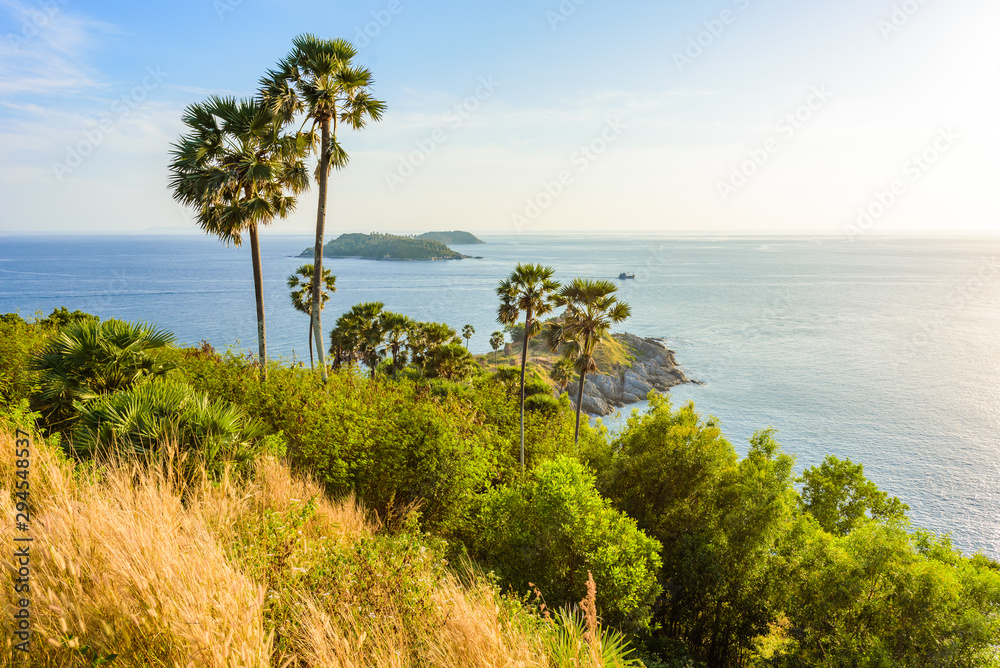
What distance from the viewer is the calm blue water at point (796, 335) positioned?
48.6m

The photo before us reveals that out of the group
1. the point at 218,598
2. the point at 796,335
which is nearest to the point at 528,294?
the point at 218,598

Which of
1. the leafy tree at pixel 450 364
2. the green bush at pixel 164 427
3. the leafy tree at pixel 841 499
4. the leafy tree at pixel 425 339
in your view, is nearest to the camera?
the green bush at pixel 164 427

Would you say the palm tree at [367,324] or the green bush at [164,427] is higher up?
the green bush at [164,427]

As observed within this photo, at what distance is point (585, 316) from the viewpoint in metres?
24.2

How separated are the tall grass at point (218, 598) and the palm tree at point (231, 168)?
11.7 metres

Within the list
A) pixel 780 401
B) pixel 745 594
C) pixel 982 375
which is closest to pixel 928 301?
pixel 982 375

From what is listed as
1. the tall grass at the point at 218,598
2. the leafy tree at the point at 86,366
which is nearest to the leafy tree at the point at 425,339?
the leafy tree at the point at 86,366

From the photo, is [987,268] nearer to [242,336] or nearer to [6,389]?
[242,336]

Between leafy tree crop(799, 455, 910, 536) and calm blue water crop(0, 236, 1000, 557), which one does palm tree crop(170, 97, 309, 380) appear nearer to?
calm blue water crop(0, 236, 1000, 557)

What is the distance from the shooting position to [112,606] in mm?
2965

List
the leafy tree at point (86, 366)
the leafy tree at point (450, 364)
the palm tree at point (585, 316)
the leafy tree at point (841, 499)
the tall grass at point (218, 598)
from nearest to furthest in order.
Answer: the tall grass at point (218, 598) < the leafy tree at point (86, 366) < the leafy tree at point (841, 499) < the palm tree at point (585, 316) < the leafy tree at point (450, 364)

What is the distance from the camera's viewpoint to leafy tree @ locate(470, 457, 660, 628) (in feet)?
32.4

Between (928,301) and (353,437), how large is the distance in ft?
533

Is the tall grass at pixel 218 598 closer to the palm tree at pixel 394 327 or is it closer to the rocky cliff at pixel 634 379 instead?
the palm tree at pixel 394 327
